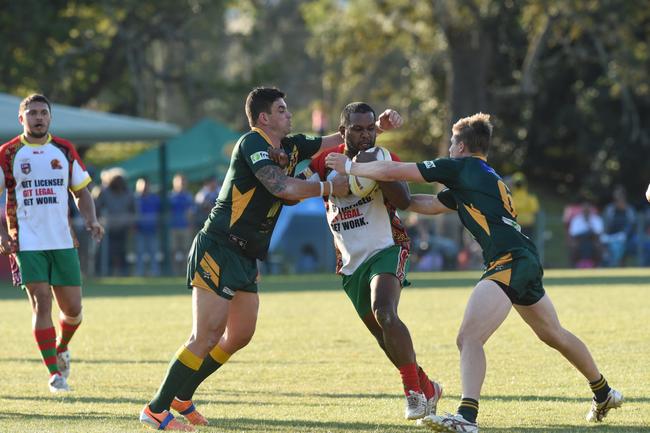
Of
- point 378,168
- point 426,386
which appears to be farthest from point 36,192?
point 426,386

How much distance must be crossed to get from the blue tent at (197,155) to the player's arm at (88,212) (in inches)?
890

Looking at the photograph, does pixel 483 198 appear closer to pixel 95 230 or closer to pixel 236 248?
pixel 236 248

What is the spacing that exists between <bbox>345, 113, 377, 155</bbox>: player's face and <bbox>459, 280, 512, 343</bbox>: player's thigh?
1.26m

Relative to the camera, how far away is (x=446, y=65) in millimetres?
39375

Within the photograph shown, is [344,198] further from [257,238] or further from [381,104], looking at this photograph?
[381,104]

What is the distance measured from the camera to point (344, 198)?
8094mm

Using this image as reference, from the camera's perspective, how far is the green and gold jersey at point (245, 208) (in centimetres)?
772

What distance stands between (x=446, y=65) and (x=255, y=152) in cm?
3232

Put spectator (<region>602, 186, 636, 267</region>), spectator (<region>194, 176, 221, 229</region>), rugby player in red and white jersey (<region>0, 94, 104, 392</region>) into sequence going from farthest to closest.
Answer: spectator (<region>602, 186, 636, 267</region>) < spectator (<region>194, 176, 221, 229</region>) < rugby player in red and white jersey (<region>0, 94, 104, 392</region>)

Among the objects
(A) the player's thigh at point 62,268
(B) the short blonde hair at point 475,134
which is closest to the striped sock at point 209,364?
(B) the short blonde hair at point 475,134

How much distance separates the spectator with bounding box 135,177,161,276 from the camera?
26.0m

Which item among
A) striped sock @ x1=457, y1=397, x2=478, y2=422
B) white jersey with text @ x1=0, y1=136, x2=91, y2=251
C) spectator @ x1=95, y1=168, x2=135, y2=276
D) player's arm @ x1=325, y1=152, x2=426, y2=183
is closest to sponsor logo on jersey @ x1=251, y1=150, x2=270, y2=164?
player's arm @ x1=325, y1=152, x2=426, y2=183

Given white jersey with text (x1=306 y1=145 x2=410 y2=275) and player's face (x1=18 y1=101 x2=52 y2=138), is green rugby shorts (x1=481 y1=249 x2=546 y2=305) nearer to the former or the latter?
white jersey with text (x1=306 y1=145 x2=410 y2=275)

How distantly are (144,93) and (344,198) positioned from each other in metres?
29.9
